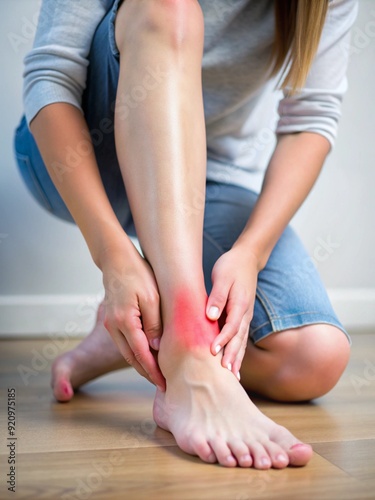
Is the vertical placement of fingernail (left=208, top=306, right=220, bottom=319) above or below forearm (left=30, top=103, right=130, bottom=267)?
below

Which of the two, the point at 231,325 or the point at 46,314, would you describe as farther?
the point at 46,314

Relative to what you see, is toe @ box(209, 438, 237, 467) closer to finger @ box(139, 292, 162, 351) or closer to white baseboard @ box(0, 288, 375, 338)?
finger @ box(139, 292, 162, 351)

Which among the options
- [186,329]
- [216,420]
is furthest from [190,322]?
[216,420]

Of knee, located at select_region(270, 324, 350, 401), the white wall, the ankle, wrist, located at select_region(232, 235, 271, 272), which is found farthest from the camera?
the white wall

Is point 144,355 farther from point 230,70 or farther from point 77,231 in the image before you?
point 77,231

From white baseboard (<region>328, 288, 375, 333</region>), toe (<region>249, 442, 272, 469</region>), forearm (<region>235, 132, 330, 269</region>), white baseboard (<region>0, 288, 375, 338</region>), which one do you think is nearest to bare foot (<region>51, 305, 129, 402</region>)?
forearm (<region>235, 132, 330, 269</region>)

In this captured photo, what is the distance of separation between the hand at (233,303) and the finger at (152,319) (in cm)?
6

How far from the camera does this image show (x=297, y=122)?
1074 mm

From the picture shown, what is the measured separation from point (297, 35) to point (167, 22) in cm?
23

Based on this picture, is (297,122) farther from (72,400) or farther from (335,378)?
(72,400)

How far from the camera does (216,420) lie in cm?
74

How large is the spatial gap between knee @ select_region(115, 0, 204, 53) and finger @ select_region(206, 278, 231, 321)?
29 centimetres

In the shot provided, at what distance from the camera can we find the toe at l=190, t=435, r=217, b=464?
0.71m

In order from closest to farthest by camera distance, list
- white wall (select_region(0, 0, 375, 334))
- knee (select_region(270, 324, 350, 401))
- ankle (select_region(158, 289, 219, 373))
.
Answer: ankle (select_region(158, 289, 219, 373)) → knee (select_region(270, 324, 350, 401)) → white wall (select_region(0, 0, 375, 334))
